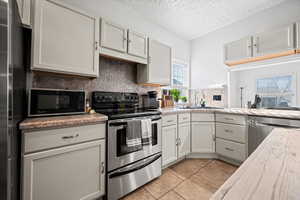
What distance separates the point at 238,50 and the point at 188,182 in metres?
2.38

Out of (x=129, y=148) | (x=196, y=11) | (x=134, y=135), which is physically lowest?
(x=129, y=148)

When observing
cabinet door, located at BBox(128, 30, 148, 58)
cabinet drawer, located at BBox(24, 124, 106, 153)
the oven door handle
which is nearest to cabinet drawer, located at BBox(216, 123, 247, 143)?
the oven door handle

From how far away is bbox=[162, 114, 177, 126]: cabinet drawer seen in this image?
1.96 metres

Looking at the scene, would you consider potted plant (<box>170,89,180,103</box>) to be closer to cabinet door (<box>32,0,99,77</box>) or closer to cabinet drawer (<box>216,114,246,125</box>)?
cabinet drawer (<box>216,114,246,125</box>)

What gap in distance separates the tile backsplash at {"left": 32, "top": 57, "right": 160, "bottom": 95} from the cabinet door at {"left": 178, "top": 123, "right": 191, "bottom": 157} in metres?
0.96

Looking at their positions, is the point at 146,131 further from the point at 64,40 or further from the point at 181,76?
the point at 181,76

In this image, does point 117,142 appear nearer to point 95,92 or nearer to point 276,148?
point 95,92

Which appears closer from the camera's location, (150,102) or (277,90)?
(150,102)

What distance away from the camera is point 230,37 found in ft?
8.96

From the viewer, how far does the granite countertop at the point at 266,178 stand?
32cm

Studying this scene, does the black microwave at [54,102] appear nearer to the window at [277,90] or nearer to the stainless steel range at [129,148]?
the stainless steel range at [129,148]

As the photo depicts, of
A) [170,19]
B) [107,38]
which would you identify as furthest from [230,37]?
[107,38]

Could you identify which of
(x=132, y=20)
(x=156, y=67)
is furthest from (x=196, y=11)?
(x=156, y=67)

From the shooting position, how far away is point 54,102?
134 cm
